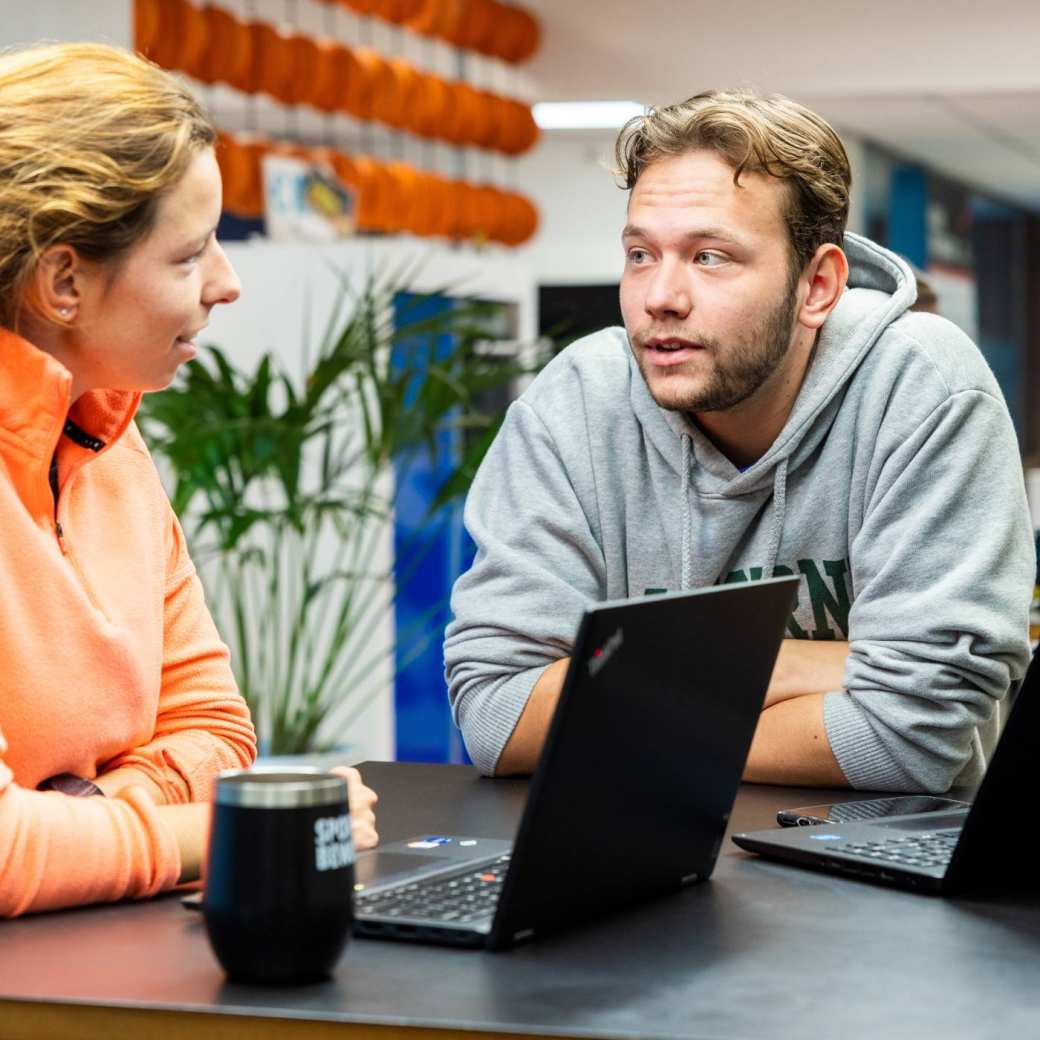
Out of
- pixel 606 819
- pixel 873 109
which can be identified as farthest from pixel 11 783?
pixel 873 109

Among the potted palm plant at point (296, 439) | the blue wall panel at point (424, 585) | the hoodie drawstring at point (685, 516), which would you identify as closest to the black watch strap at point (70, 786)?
the hoodie drawstring at point (685, 516)

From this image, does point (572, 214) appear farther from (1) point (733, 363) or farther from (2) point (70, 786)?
(2) point (70, 786)

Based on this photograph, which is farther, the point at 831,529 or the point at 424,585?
the point at 424,585

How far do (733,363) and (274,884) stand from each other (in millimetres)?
971

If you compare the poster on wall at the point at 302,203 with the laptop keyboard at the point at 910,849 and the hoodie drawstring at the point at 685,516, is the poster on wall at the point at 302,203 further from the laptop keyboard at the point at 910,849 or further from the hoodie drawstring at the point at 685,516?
the laptop keyboard at the point at 910,849

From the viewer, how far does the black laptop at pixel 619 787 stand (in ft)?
3.35

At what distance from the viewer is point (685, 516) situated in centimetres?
187

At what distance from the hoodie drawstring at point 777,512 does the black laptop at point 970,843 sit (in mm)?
544

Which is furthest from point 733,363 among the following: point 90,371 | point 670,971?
point 670,971

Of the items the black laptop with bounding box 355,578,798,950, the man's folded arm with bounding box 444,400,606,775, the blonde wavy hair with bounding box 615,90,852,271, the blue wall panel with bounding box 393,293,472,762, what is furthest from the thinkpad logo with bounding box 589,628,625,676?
the blue wall panel with bounding box 393,293,472,762

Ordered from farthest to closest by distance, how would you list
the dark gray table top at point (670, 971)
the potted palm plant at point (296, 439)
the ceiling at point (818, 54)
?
the ceiling at point (818, 54), the potted palm plant at point (296, 439), the dark gray table top at point (670, 971)

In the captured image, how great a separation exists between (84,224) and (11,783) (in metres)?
0.42

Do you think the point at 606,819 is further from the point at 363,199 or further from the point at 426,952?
the point at 363,199

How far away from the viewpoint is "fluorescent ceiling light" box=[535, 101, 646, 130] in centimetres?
983
